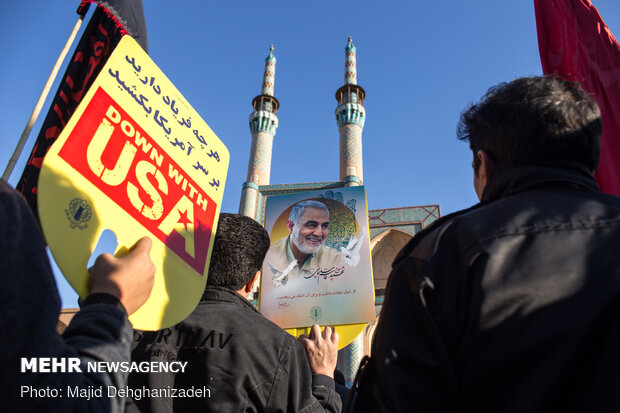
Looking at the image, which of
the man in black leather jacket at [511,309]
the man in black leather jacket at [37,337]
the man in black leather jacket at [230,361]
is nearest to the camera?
the man in black leather jacket at [37,337]

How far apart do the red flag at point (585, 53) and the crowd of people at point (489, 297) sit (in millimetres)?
1616

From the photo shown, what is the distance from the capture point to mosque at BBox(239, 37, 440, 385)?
11.6 meters

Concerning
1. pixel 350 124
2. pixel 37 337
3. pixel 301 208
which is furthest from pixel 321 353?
pixel 350 124

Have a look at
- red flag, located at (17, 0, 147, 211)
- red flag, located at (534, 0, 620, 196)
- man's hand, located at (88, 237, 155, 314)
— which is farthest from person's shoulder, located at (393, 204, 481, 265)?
red flag, located at (534, 0, 620, 196)

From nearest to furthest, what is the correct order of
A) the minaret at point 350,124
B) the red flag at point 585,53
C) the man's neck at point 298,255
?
1. the red flag at point 585,53
2. the man's neck at point 298,255
3. the minaret at point 350,124

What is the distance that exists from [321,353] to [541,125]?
102cm

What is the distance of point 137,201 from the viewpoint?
39.7 inches

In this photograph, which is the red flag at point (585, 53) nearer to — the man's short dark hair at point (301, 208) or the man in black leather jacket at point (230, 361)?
the man's short dark hair at point (301, 208)

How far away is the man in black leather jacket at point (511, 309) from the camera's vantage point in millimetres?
600

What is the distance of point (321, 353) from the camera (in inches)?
57.6

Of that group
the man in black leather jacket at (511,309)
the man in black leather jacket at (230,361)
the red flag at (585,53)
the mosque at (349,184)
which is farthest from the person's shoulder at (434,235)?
the mosque at (349,184)

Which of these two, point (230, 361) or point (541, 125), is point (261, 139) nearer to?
point (230, 361)

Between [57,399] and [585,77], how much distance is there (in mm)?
2801

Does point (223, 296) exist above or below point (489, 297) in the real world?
above
